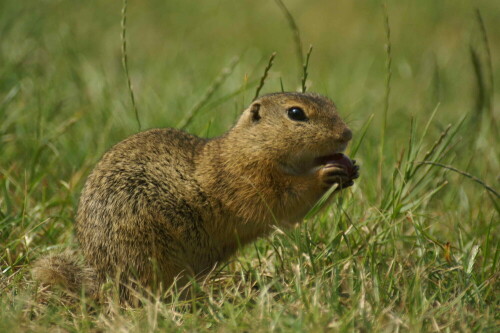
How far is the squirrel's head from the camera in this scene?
3838mm

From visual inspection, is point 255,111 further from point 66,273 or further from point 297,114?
point 66,273

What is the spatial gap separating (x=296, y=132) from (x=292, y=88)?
10.6ft

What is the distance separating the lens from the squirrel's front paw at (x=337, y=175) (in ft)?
12.3

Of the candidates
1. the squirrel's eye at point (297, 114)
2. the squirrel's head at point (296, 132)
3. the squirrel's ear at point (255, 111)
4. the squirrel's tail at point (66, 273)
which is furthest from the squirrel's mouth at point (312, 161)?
the squirrel's tail at point (66, 273)

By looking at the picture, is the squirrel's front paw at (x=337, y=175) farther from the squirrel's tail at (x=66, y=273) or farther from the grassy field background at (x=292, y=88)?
the squirrel's tail at (x=66, y=273)

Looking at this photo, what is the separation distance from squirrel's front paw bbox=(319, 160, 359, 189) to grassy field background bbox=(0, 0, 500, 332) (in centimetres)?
17

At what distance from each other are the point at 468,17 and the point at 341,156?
6691 millimetres

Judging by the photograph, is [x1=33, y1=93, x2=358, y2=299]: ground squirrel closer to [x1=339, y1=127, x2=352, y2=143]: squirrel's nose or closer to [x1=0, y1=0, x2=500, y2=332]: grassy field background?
[x1=339, y1=127, x2=352, y2=143]: squirrel's nose

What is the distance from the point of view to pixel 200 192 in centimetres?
398

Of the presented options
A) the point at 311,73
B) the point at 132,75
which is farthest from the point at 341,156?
the point at 311,73

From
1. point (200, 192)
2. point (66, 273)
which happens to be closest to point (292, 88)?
point (200, 192)

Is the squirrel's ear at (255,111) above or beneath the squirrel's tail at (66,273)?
above

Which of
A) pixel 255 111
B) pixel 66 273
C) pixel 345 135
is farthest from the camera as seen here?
pixel 255 111

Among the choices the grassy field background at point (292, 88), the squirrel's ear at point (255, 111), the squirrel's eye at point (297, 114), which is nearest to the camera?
the grassy field background at point (292, 88)
